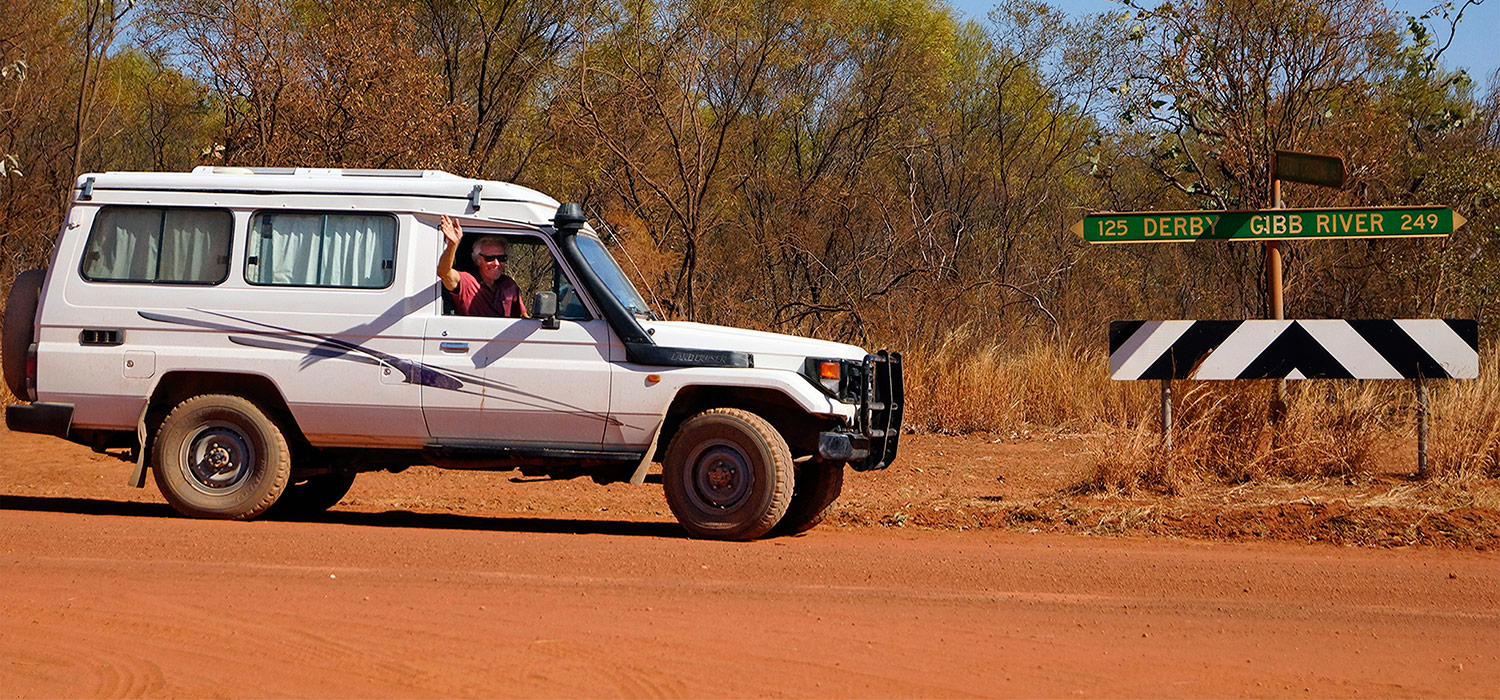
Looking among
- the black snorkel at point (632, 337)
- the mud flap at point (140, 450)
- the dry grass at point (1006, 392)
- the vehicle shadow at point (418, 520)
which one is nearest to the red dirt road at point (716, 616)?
the mud flap at point (140, 450)

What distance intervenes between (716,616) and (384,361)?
3679 millimetres

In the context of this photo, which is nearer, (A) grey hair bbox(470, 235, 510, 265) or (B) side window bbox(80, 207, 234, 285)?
(A) grey hair bbox(470, 235, 510, 265)

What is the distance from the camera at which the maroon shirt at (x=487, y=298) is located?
9219 millimetres

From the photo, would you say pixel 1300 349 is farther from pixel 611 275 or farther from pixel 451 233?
pixel 451 233

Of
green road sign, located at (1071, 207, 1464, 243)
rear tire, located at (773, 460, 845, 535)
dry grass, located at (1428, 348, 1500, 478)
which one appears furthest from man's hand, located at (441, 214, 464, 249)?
dry grass, located at (1428, 348, 1500, 478)

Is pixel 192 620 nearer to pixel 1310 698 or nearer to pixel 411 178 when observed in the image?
pixel 411 178

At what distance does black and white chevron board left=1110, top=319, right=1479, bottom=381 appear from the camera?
11.0 metres

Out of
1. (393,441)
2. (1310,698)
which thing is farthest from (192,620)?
(1310,698)

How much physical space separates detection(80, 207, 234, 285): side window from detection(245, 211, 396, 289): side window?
218 millimetres

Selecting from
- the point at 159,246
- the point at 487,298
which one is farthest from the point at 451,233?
the point at 159,246

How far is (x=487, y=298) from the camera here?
30.5 ft

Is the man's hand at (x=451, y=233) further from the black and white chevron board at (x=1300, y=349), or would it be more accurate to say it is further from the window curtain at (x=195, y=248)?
the black and white chevron board at (x=1300, y=349)

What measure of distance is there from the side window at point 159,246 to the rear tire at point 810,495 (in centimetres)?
400

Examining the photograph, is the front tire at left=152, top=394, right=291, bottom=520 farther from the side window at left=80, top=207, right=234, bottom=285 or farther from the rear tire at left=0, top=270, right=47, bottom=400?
the rear tire at left=0, top=270, right=47, bottom=400
